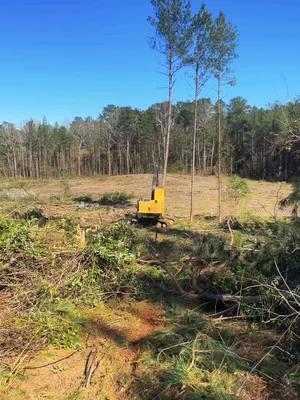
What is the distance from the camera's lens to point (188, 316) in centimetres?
578

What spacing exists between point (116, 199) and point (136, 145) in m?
35.4

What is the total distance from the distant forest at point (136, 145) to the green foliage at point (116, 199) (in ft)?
75.3

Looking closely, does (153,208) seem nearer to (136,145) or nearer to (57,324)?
(57,324)

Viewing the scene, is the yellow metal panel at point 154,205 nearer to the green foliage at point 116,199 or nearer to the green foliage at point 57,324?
the green foliage at point 57,324

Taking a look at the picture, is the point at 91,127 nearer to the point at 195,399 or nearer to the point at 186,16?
the point at 186,16

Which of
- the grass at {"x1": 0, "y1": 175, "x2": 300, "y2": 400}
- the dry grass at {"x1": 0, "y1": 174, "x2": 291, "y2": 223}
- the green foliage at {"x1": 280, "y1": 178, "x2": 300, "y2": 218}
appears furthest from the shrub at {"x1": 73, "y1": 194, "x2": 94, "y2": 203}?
the grass at {"x1": 0, "y1": 175, "x2": 300, "y2": 400}

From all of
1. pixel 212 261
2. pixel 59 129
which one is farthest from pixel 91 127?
pixel 212 261

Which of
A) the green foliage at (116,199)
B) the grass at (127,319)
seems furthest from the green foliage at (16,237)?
the green foliage at (116,199)

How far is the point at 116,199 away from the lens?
2816 centimetres

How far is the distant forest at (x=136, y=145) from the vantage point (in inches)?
2151

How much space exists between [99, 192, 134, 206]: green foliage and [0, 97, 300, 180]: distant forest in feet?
75.3

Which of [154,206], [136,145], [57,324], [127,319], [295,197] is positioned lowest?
[127,319]

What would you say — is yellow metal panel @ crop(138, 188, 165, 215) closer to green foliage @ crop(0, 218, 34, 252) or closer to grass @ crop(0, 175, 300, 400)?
grass @ crop(0, 175, 300, 400)

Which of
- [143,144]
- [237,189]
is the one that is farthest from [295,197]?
[143,144]
